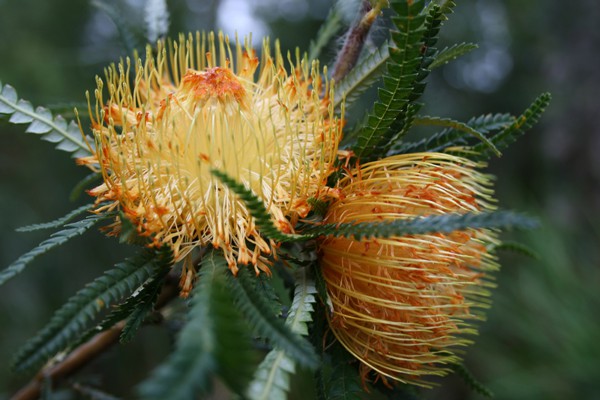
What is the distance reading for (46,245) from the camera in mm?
750

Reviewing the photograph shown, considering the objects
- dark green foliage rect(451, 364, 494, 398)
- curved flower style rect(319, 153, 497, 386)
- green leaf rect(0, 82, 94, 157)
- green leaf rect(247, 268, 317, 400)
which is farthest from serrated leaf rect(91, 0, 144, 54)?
dark green foliage rect(451, 364, 494, 398)

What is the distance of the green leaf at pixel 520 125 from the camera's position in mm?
955

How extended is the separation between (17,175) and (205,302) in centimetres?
390

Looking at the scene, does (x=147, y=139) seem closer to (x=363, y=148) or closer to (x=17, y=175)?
(x=363, y=148)

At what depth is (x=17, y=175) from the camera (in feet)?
12.8

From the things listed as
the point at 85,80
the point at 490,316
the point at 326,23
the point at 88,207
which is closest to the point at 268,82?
the point at 326,23

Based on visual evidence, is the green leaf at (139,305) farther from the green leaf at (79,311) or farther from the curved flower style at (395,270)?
the curved flower style at (395,270)

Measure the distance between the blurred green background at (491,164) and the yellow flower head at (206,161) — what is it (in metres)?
0.42

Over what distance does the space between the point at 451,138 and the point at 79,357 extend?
0.95 m

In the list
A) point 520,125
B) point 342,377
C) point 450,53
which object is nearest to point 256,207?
point 342,377

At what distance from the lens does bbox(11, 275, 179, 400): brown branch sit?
1057 millimetres

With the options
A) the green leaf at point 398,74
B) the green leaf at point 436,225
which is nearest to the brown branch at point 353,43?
the green leaf at point 398,74

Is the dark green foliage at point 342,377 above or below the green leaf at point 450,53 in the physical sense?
below

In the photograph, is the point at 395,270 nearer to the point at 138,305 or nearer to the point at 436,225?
the point at 436,225
